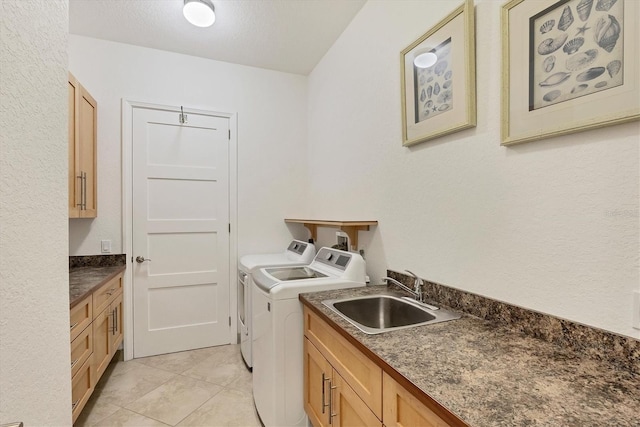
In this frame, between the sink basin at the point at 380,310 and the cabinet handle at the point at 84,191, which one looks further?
the cabinet handle at the point at 84,191

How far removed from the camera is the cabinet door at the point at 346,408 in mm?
1059

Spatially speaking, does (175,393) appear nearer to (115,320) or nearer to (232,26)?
(115,320)

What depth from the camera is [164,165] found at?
2734 mm

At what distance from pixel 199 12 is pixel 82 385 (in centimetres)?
248

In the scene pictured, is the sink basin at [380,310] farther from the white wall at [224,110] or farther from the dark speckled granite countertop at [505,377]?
the white wall at [224,110]

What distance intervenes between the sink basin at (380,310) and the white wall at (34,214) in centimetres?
101

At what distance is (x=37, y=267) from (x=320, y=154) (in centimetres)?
239

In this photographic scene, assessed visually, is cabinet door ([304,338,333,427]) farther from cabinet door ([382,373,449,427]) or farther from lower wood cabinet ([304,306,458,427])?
cabinet door ([382,373,449,427])

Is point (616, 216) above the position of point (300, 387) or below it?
above

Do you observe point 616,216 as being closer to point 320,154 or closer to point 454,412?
point 454,412

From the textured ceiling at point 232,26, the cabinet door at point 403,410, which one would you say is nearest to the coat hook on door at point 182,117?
the textured ceiling at point 232,26

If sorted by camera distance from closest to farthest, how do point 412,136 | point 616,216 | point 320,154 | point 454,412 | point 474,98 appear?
1. point 454,412
2. point 616,216
3. point 474,98
4. point 412,136
5. point 320,154

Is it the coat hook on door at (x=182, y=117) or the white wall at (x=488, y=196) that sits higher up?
the coat hook on door at (x=182, y=117)

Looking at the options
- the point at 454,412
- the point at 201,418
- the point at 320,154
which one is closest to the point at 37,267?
the point at 454,412
